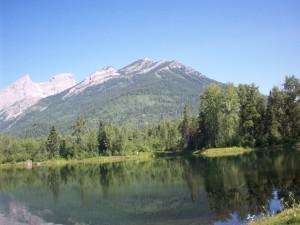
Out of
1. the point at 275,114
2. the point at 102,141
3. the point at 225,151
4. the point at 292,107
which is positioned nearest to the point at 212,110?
the point at 225,151

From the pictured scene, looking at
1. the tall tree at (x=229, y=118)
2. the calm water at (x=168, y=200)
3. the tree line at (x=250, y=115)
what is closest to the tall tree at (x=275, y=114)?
the tree line at (x=250, y=115)

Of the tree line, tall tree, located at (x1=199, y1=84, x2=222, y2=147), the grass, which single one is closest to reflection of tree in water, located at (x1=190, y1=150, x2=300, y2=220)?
the grass

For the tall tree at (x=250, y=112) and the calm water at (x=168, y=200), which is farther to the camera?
the tall tree at (x=250, y=112)

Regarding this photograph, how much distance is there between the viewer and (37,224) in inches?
1866

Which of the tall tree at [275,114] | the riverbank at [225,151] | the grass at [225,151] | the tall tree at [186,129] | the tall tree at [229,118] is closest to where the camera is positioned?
the riverbank at [225,151]

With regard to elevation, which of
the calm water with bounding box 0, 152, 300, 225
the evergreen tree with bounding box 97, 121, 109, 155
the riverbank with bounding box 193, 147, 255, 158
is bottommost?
the calm water with bounding box 0, 152, 300, 225

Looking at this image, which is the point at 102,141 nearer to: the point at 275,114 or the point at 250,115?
the point at 250,115

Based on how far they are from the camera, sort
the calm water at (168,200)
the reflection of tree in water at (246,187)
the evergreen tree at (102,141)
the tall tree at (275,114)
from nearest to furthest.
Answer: the reflection of tree in water at (246,187) → the calm water at (168,200) → the tall tree at (275,114) → the evergreen tree at (102,141)

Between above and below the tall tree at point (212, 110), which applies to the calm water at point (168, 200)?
below

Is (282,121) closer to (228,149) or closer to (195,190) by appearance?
(228,149)

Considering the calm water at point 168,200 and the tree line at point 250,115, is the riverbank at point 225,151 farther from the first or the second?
the calm water at point 168,200

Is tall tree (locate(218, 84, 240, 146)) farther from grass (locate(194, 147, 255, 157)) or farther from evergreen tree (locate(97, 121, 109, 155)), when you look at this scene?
evergreen tree (locate(97, 121, 109, 155))

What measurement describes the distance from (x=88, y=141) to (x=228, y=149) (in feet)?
267

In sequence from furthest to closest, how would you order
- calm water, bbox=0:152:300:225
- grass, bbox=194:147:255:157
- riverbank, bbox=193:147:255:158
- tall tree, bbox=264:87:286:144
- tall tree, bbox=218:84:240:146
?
tall tree, bbox=218:84:240:146 < tall tree, bbox=264:87:286:144 < grass, bbox=194:147:255:157 < riverbank, bbox=193:147:255:158 < calm water, bbox=0:152:300:225
